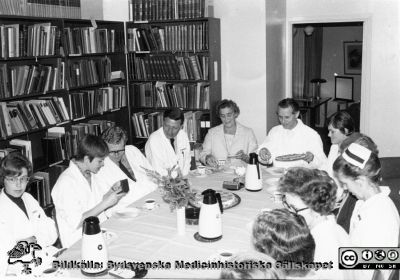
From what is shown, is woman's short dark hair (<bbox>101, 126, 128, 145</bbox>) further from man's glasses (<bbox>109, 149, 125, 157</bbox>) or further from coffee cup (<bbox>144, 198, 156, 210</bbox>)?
coffee cup (<bbox>144, 198, 156, 210</bbox>)

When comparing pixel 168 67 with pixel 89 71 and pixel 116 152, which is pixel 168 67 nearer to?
pixel 89 71

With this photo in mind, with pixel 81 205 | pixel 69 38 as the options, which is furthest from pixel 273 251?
pixel 69 38

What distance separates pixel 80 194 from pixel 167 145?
1395mm

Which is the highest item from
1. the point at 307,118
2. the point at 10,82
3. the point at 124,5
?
the point at 124,5

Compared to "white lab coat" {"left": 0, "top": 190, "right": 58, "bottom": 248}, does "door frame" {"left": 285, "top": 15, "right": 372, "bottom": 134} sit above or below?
above

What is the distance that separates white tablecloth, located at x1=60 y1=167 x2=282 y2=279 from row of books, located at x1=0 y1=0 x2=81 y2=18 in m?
2.43

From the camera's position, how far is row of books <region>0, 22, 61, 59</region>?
12.7ft

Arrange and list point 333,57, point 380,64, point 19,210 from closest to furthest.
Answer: point 19,210 → point 380,64 → point 333,57

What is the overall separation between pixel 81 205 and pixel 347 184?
1.65 meters

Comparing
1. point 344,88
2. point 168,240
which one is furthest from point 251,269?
point 344,88

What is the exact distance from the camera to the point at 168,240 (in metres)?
2.34

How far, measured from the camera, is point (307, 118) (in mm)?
8336

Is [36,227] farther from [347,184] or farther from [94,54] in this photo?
[94,54]

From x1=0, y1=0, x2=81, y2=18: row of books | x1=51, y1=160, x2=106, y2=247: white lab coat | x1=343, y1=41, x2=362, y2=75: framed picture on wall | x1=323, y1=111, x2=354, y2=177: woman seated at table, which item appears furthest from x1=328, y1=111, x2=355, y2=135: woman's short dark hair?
x1=343, y1=41, x2=362, y2=75: framed picture on wall
